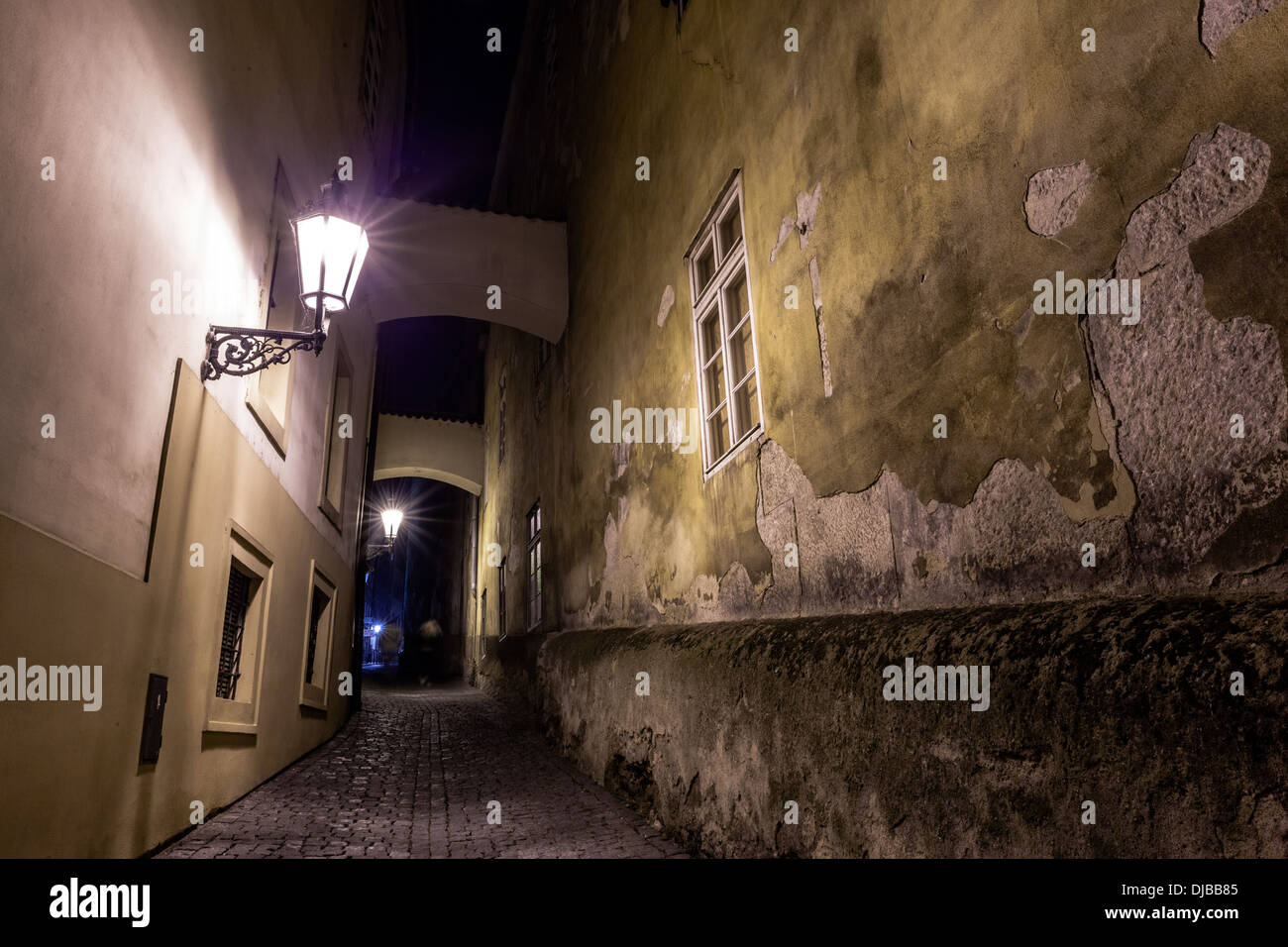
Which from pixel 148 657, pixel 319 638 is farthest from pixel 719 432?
pixel 319 638

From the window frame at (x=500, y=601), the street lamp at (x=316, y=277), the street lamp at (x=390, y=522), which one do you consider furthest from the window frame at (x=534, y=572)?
the street lamp at (x=316, y=277)

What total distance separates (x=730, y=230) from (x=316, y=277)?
8.17 feet

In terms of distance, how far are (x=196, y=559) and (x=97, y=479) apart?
51.6 inches

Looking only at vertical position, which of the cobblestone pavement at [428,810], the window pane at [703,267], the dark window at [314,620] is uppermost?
the window pane at [703,267]

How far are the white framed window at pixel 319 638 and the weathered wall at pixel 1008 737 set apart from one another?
5.12 m

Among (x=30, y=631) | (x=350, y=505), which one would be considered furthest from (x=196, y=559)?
(x=350, y=505)

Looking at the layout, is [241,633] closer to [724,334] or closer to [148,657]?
[148,657]

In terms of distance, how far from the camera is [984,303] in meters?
2.42

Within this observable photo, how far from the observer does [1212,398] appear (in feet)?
5.65

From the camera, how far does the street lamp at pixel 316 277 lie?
4348 millimetres

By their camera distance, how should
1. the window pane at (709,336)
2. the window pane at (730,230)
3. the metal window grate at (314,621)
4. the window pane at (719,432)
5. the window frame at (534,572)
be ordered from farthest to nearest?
the window frame at (534,572) → the metal window grate at (314,621) → the window pane at (709,336) → the window pane at (719,432) → the window pane at (730,230)

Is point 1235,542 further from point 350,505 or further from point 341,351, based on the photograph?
point 350,505

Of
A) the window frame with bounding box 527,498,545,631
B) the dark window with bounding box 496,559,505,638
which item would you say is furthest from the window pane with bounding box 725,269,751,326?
the dark window with bounding box 496,559,505,638

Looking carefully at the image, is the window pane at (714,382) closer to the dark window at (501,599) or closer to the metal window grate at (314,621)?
the metal window grate at (314,621)
